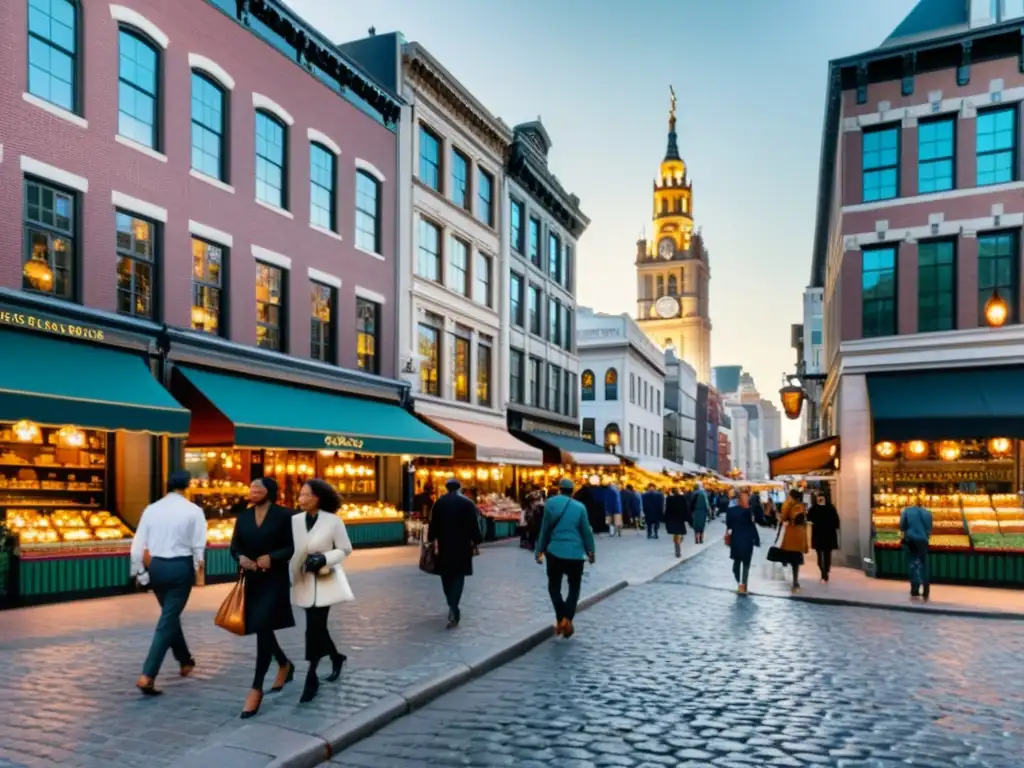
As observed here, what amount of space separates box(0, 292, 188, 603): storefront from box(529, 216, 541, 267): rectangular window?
23.1 m

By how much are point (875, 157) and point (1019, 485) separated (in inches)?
318

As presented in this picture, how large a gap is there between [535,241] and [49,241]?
2567cm

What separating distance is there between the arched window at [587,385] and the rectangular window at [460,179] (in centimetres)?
2947

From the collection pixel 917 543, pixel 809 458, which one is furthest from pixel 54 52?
pixel 809 458

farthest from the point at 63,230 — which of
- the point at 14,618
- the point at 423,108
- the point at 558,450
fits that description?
the point at 558,450

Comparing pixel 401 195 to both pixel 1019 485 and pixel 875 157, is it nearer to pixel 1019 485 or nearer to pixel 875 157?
pixel 875 157

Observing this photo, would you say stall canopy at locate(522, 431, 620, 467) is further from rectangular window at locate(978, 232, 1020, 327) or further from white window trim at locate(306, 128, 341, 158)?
rectangular window at locate(978, 232, 1020, 327)

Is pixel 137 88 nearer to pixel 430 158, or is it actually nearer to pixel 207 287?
pixel 207 287

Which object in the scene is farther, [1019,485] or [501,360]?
A: [501,360]

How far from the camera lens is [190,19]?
18422 millimetres

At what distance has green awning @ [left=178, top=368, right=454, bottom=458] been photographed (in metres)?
17.4

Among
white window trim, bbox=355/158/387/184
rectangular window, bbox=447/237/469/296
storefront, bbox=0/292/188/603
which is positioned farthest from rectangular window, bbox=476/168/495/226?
storefront, bbox=0/292/188/603

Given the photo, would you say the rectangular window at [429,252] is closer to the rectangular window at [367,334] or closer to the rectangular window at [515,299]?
the rectangular window at [367,334]

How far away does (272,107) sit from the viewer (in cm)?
2112
